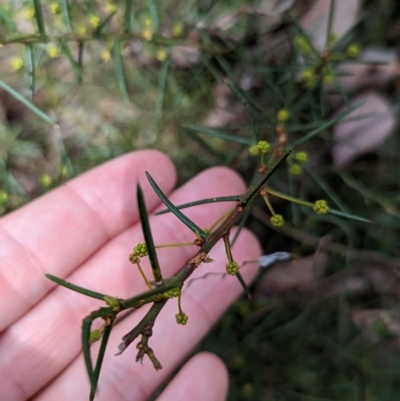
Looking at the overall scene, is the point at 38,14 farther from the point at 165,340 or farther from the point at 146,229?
the point at 165,340

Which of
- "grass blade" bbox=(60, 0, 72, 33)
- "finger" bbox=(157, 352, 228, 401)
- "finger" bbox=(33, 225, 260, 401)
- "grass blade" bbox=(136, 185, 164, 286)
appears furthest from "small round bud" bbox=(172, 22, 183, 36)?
"finger" bbox=(157, 352, 228, 401)

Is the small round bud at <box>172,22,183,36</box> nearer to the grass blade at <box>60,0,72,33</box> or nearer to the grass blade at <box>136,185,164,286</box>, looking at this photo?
the grass blade at <box>60,0,72,33</box>

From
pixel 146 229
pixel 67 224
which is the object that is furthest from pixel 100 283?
pixel 146 229

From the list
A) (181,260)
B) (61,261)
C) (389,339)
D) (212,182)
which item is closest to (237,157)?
(212,182)

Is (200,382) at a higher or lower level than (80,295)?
lower

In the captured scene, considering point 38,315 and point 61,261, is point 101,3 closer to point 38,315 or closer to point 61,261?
point 61,261

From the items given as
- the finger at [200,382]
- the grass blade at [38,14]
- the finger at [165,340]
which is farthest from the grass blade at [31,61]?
the finger at [200,382]

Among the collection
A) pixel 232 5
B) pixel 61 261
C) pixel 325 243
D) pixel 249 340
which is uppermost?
pixel 232 5
